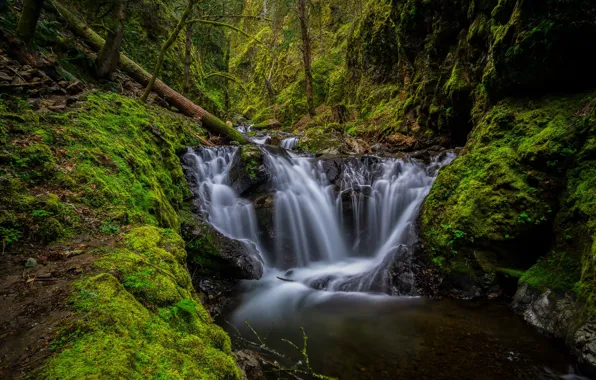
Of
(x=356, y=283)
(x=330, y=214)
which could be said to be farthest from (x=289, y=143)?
(x=356, y=283)

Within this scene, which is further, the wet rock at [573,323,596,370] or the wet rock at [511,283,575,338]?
the wet rock at [511,283,575,338]

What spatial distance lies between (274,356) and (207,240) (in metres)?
2.53

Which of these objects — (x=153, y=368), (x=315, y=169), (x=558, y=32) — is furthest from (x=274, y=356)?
(x=558, y=32)

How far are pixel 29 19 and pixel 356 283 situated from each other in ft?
25.8

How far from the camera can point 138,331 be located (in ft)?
6.32

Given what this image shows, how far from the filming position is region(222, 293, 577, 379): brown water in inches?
151

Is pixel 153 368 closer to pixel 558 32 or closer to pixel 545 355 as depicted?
pixel 545 355

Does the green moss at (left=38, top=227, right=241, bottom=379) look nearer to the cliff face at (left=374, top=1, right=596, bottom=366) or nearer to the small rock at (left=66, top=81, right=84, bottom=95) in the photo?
the cliff face at (left=374, top=1, right=596, bottom=366)

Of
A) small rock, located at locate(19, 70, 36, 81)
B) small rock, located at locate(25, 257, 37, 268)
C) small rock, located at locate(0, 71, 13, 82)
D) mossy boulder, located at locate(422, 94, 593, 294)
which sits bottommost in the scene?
small rock, located at locate(25, 257, 37, 268)

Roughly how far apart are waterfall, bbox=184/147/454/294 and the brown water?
884 mm

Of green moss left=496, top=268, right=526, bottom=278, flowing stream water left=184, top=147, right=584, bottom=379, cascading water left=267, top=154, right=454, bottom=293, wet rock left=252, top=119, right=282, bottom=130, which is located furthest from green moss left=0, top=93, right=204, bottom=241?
wet rock left=252, top=119, right=282, bottom=130

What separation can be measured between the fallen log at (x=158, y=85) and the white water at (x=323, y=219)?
2.25 metres

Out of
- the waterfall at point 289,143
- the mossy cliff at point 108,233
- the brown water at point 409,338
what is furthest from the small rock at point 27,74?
the waterfall at point 289,143

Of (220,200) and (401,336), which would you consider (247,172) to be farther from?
(401,336)
